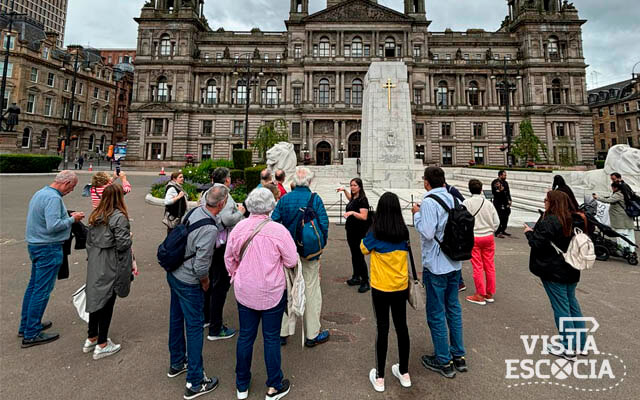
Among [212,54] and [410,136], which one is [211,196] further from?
[212,54]

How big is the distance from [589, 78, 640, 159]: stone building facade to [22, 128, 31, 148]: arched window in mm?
95407

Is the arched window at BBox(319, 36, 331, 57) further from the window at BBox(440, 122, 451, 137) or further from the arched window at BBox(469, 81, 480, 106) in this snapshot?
the arched window at BBox(469, 81, 480, 106)

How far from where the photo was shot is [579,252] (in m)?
3.05

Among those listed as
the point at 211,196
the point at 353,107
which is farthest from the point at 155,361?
the point at 353,107

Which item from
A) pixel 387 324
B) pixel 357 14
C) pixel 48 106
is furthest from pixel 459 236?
pixel 48 106

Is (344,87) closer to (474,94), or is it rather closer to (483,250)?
(474,94)

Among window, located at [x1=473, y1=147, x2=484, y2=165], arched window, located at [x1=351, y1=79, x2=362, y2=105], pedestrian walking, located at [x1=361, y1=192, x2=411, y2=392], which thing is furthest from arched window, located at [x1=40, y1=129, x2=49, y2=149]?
window, located at [x1=473, y1=147, x2=484, y2=165]

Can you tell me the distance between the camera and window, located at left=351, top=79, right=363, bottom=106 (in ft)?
152

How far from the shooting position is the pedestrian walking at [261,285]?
257cm

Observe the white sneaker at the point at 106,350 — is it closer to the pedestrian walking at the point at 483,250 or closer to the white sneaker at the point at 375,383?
the white sneaker at the point at 375,383

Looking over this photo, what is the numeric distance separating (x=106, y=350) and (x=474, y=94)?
5710cm

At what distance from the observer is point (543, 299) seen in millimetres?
4875

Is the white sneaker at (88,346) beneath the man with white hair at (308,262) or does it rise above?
beneath

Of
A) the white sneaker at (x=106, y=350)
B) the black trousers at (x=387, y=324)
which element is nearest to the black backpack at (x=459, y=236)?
the black trousers at (x=387, y=324)
